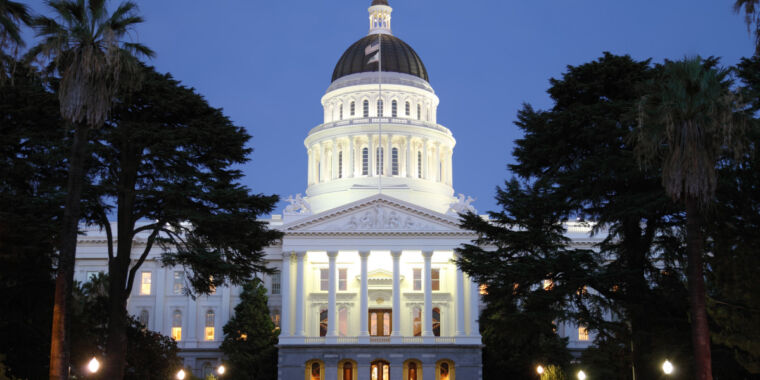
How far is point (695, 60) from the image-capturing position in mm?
26688

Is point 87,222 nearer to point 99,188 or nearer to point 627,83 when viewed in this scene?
point 99,188

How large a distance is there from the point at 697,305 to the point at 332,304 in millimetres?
50488

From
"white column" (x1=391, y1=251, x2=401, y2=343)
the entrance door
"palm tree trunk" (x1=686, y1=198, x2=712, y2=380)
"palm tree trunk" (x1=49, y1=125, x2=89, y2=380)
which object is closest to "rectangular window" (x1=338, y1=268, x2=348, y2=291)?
the entrance door

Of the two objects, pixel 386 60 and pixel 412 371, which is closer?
pixel 412 371

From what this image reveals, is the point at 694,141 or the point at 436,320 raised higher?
the point at 694,141

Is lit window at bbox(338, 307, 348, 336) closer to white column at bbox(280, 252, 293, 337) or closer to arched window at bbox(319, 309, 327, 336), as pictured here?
arched window at bbox(319, 309, 327, 336)

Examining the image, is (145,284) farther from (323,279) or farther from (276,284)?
(323,279)

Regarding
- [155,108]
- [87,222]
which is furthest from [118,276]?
[155,108]

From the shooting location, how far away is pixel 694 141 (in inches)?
992

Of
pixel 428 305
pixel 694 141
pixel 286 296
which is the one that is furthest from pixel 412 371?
pixel 694 141

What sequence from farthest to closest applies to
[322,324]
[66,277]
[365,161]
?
[365,161] < [322,324] < [66,277]

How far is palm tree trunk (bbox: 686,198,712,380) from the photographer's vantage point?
955 inches

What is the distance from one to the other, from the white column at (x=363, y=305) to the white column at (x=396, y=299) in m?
2.17

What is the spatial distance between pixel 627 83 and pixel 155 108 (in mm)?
18510
